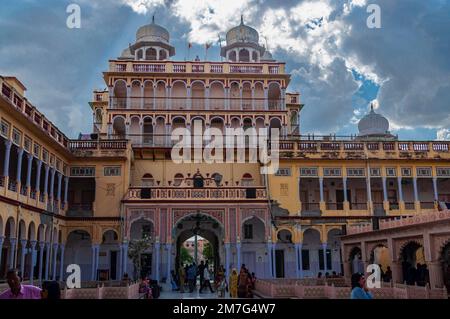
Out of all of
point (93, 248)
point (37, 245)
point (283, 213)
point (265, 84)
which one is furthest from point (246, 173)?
point (37, 245)

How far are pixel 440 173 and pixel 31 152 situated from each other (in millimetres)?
28945

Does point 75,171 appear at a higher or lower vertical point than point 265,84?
lower

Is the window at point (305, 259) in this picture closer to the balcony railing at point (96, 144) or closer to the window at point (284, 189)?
the window at point (284, 189)

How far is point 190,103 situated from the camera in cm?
4219

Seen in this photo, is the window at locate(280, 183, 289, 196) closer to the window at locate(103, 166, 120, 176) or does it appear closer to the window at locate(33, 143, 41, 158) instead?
the window at locate(103, 166, 120, 176)

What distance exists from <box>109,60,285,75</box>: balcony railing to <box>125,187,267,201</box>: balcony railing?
15.1m

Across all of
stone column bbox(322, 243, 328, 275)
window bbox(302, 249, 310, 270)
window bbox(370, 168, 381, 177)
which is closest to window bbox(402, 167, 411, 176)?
window bbox(370, 168, 381, 177)

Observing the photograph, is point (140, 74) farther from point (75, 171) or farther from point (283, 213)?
point (283, 213)

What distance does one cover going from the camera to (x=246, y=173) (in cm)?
3794

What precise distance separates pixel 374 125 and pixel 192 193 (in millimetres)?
23611

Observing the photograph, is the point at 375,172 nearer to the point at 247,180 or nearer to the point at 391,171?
the point at 391,171

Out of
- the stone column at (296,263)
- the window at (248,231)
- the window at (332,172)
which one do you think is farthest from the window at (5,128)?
the window at (332,172)

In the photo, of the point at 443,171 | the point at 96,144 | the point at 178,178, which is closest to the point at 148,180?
the point at 178,178

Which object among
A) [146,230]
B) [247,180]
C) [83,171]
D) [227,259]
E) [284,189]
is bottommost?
[227,259]
